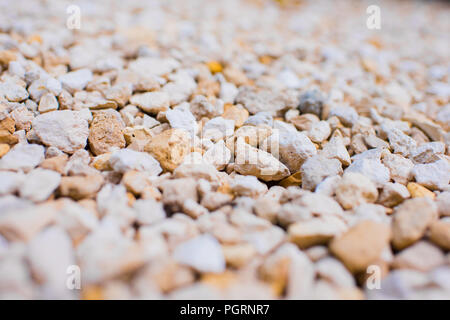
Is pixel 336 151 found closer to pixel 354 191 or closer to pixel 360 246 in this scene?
pixel 354 191

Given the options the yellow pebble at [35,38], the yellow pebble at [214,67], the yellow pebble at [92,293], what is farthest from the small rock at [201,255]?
the yellow pebble at [35,38]

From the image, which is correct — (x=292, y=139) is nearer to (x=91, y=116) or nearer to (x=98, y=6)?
(x=91, y=116)

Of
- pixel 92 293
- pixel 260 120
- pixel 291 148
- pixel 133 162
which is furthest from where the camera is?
pixel 260 120

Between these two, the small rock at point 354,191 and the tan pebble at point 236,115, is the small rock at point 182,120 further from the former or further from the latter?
the small rock at point 354,191

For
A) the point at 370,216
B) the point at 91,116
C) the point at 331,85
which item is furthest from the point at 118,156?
the point at 331,85

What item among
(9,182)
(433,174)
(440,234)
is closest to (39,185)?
(9,182)

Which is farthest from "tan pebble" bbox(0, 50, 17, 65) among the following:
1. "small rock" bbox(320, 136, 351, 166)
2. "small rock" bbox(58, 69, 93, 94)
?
"small rock" bbox(320, 136, 351, 166)
